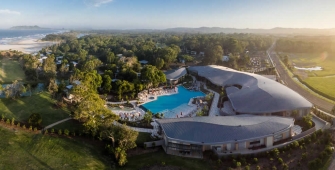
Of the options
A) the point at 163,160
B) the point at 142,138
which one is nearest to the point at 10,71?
the point at 142,138

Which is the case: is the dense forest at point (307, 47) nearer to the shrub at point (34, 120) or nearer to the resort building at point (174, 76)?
the resort building at point (174, 76)

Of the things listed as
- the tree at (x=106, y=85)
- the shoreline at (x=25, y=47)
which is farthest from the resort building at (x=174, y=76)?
the shoreline at (x=25, y=47)

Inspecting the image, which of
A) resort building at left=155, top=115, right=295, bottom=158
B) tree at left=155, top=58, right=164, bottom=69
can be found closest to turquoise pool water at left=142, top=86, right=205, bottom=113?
resort building at left=155, top=115, right=295, bottom=158

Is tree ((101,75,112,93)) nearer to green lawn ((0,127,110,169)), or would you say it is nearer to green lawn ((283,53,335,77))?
green lawn ((0,127,110,169))

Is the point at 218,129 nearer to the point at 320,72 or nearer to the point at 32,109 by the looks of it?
the point at 32,109

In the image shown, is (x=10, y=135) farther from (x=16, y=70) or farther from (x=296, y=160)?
(x=16, y=70)

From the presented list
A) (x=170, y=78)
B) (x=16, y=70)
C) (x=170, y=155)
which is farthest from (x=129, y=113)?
(x=16, y=70)
